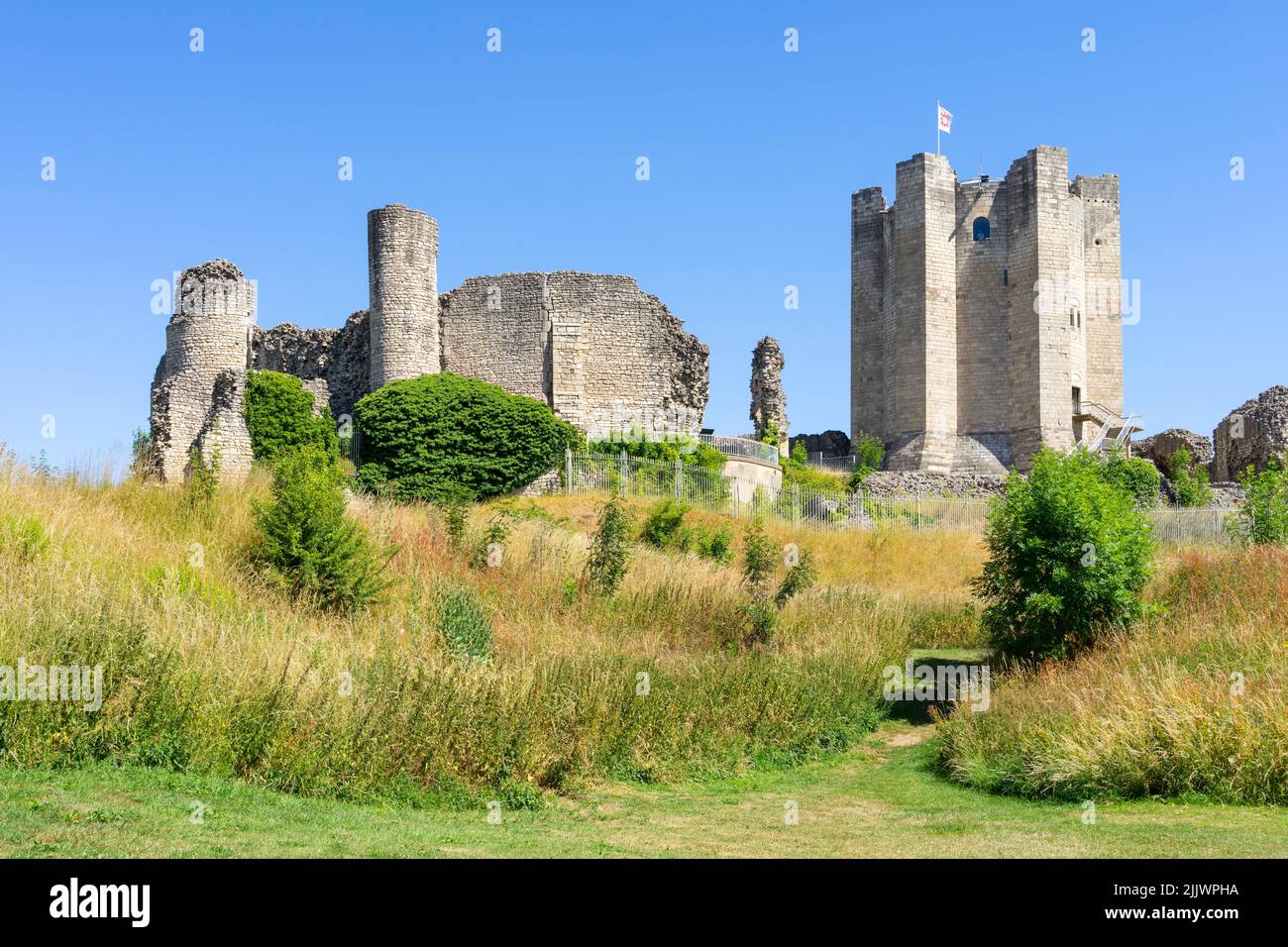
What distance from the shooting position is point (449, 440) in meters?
30.5

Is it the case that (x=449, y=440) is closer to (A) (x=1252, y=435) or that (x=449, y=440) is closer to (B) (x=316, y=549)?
(B) (x=316, y=549)

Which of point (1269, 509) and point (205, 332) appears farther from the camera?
point (205, 332)

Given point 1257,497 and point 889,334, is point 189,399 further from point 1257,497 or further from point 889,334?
point 889,334

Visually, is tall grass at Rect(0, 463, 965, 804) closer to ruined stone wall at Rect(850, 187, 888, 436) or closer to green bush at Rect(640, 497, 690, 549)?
green bush at Rect(640, 497, 690, 549)

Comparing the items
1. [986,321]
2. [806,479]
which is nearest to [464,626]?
[806,479]

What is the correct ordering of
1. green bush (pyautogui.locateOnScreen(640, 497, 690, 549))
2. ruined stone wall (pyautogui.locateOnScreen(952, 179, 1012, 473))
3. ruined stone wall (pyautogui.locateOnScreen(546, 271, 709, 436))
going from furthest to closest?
ruined stone wall (pyautogui.locateOnScreen(952, 179, 1012, 473)), ruined stone wall (pyautogui.locateOnScreen(546, 271, 709, 436)), green bush (pyautogui.locateOnScreen(640, 497, 690, 549))

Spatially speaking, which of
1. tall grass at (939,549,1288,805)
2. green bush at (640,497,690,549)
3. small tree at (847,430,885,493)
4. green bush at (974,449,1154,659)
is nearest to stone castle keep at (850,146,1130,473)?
small tree at (847,430,885,493)

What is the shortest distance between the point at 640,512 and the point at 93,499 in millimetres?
13646

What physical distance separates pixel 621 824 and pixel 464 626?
15.2 feet

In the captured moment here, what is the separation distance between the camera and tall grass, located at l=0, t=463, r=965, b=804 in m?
9.32

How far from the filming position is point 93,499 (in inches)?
605

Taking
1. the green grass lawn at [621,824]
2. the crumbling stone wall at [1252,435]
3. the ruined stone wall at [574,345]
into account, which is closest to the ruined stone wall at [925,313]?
the crumbling stone wall at [1252,435]

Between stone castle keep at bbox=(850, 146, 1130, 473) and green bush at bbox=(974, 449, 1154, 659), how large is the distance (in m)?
30.7
